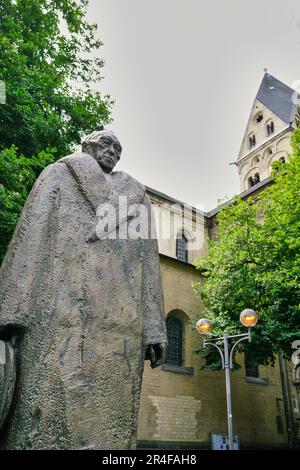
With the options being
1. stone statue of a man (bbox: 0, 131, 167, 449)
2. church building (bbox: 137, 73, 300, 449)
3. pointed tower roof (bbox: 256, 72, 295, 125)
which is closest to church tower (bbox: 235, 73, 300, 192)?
pointed tower roof (bbox: 256, 72, 295, 125)

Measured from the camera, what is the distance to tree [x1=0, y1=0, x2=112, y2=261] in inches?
343

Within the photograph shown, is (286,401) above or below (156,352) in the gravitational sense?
above

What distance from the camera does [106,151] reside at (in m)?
3.12

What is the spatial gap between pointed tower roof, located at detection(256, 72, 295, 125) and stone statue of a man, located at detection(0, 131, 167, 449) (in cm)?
4145

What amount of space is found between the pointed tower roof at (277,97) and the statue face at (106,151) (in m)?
41.0

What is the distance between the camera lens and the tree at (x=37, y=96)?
872 centimetres

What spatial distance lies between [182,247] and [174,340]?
10.5 meters

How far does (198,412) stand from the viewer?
17.5 meters

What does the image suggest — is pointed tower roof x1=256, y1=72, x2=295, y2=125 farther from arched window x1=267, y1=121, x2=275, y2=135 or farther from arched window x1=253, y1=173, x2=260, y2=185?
arched window x1=253, y1=173, x2=260, y2=185

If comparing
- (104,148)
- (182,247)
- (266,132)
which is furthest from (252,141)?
(104,148)

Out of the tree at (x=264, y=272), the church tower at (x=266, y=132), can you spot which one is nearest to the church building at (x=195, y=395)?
the tree at (x=264, y=272)

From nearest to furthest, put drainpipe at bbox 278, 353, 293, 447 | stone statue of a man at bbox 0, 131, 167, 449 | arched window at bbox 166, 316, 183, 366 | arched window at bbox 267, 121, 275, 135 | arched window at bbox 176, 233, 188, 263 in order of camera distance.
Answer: stone statue of a man at bbox 0, 131, 167, 449
arched window at bbox 166, 316, 183, 366
drainpipe at bbox 278, 353, 293, 447
arched window at bbox 176, 233, 188, 263
arched window at bbox 267, 121, 275, 135

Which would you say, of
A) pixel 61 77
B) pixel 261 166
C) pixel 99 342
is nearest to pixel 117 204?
pixel 99 342

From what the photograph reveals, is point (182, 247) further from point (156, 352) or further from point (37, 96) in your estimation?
point (156, 352)
